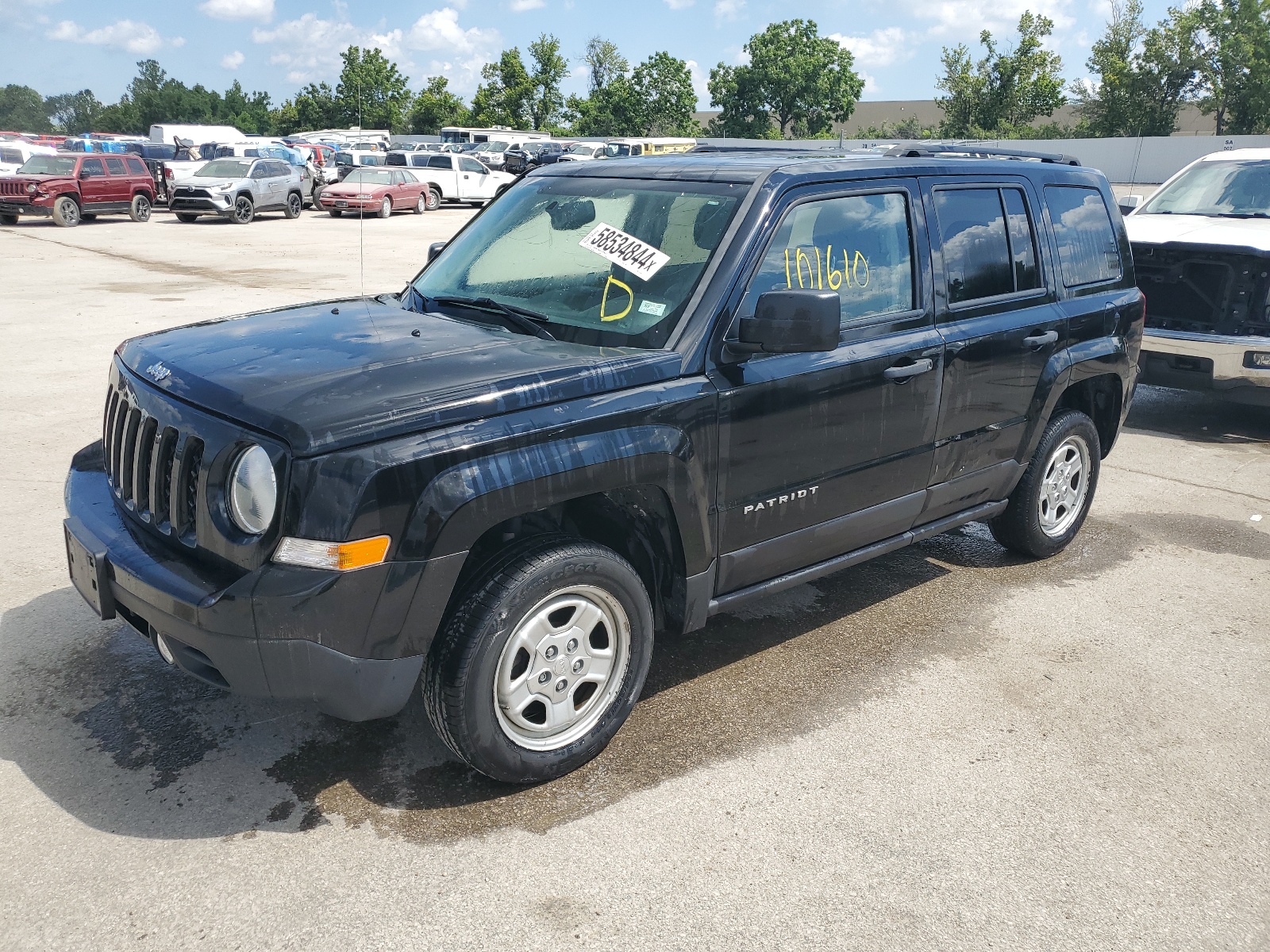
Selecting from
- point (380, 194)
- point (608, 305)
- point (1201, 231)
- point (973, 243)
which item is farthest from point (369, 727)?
point (380, 194)

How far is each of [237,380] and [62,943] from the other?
1.55m

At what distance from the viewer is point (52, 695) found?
385 cm

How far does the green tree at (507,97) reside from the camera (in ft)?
272

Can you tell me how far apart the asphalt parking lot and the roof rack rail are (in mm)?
2026

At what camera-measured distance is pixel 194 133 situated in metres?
48.2

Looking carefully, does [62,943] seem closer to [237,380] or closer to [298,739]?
[298,739]

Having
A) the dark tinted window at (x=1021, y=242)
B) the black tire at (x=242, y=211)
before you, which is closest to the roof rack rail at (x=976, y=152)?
the dark tinted window at (x=1021, y=242)

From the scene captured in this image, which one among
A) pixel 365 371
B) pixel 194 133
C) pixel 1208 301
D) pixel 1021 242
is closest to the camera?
pixel 365 371

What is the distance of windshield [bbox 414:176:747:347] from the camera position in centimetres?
367

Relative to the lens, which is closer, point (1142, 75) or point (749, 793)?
point (749, 793)

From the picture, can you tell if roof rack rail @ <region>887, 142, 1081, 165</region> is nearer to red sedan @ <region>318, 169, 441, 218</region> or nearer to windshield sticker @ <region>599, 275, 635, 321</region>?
windshield sticker @ <region>599, 275, 635, 321</region>

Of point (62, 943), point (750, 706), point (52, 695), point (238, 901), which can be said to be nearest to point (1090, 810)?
point (750, 706)

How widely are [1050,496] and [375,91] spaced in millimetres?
91627

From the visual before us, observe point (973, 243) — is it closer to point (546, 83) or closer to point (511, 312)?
point (511, 312)
